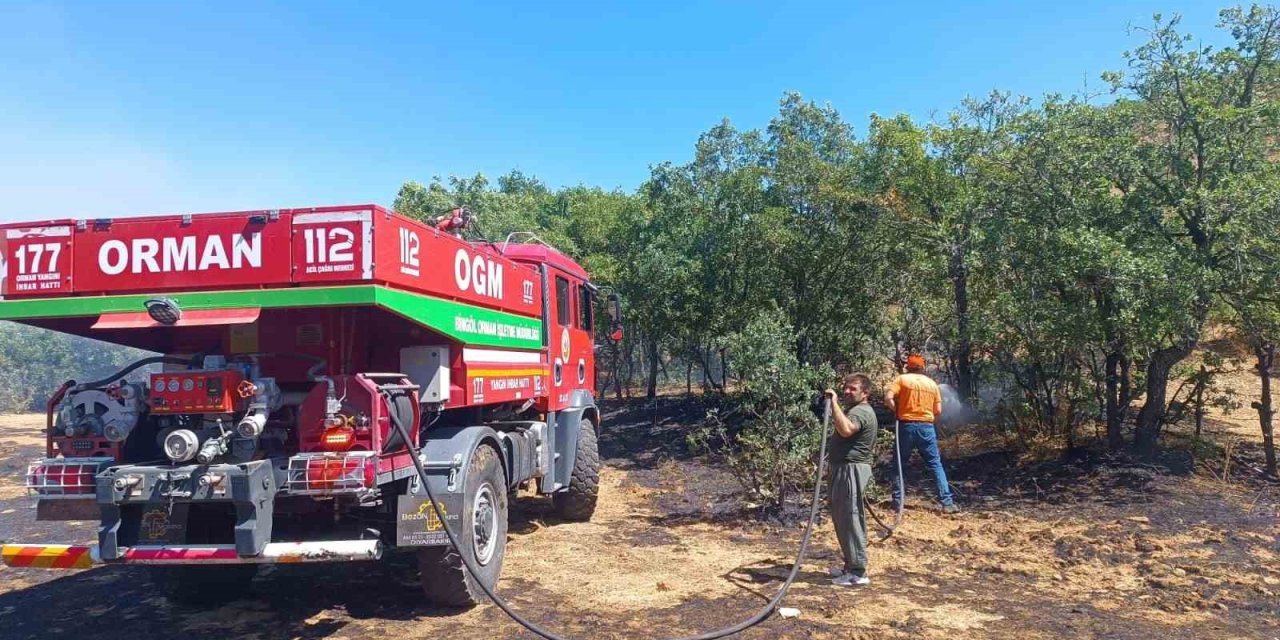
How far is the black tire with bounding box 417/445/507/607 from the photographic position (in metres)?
5.41

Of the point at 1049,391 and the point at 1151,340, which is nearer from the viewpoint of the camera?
the point at 1151,340

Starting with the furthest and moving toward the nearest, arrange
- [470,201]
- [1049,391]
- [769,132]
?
[470,201] < [769,132] < [1049,391]

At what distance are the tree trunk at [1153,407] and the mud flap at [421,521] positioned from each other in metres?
8.17

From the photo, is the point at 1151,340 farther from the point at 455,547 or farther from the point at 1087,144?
the point at 455,547

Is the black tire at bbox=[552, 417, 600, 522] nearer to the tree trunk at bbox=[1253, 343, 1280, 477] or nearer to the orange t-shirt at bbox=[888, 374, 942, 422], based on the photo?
the orange t-shirt at bbox=[888, 374, 942, 422]

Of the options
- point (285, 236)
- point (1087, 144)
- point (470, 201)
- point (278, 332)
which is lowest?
point (278, 332)

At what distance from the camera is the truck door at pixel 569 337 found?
8.31 metres

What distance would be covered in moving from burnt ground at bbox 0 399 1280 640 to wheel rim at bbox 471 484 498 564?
40 cm

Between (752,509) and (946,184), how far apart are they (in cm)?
589

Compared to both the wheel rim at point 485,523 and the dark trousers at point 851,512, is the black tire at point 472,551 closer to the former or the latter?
the wheel rim at point 485,523

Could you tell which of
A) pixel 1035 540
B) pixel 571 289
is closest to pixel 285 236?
pixel 571 289

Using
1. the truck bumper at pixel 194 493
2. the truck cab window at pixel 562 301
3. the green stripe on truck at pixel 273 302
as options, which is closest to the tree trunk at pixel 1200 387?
the truck cab window at pixel 562 301

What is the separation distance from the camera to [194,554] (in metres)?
4.59

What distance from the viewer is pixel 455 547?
5195 millimetres
